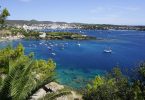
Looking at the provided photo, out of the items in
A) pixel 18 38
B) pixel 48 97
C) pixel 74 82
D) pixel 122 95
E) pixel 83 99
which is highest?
pixel 48 97

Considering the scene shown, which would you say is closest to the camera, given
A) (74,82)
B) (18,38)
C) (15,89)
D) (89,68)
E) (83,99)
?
(15,89)

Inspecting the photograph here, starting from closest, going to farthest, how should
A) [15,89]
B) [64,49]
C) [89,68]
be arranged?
1. [15,89]
2. [89,68]
3. [64,49]

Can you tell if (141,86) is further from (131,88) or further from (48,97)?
(48,97)

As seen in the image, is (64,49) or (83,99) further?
(64,49)

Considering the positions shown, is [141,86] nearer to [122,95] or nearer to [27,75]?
[122,95]

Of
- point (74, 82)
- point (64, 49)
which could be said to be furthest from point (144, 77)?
point (64, 49)

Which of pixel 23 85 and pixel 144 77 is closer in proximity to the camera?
pixel 23 85

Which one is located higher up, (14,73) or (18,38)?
(14,73)

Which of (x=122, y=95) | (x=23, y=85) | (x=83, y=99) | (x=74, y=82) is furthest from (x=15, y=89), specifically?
(x=74, y=82)

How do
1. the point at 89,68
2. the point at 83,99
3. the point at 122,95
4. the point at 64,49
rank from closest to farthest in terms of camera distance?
the point at 122,95
the point at 83,99
the point at 89,68
the point at 64,49
